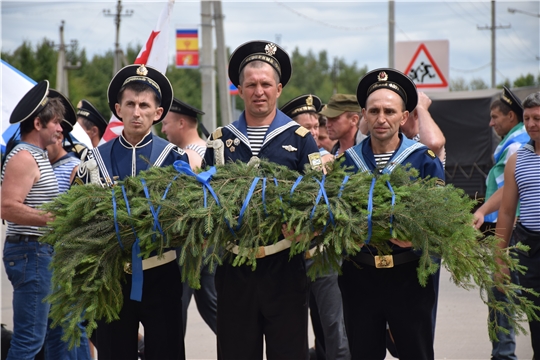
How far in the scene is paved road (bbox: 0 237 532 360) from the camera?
6.66m

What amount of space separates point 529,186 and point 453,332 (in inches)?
118

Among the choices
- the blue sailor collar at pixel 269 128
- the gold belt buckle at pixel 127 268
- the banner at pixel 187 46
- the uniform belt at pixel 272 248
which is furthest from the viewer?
the banner at pixel 187 46

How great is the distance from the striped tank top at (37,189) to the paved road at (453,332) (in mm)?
2316

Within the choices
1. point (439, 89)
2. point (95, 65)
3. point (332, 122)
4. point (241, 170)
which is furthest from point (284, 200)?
point (95, 65)

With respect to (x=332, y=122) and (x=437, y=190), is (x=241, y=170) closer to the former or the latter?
(x=437, y=190)

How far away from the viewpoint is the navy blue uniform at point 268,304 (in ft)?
13.0

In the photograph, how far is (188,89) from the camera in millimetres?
73438

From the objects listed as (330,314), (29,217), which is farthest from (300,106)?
(29,217)

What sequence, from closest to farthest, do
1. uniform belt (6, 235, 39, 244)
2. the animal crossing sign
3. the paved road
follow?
uniform belt (6, 235, 39, 244) < the paved road < the animal crossing sign

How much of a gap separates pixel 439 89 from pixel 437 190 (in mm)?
8045

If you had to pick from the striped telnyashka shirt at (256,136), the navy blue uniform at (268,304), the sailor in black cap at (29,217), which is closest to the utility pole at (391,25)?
the sailor in black cap at (29,217)

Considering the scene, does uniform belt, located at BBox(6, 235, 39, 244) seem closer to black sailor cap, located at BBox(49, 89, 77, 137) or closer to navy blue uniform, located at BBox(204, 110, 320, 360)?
black sailor cap, located at BBox(49, 89, 77, 137)

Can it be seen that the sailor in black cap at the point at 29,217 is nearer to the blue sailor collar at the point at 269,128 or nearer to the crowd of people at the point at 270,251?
the crowd of people at the point at 270,251

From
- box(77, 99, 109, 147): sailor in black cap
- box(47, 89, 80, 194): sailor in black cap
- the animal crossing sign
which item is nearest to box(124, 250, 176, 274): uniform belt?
box(47, 89, 80, 194): sailor in black cap
